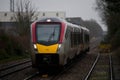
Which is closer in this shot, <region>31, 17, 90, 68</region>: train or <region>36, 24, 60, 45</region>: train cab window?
<region>31, 17, 90, 68</region>: train

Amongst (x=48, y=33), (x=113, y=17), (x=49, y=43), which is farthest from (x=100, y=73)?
(x=113, y=17)

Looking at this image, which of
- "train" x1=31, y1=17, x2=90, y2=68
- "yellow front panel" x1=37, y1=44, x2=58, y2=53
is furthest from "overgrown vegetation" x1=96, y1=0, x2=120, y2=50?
"yellow front panel" x1=37, y1=44, x2=58, y2=53

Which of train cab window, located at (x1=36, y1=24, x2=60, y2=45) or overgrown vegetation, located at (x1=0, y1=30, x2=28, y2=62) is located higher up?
train cab window, located at (x1=36, y1=24, x2=60, y2=45)

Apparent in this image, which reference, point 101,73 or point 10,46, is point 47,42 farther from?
point 10,46

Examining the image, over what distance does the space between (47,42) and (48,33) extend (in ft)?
2.02

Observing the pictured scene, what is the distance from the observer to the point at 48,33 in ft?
66.7

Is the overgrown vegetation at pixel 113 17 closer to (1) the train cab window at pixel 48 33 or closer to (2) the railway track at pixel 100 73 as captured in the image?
(2) the railway track at pixel 100 73

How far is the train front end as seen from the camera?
1969 centimetres

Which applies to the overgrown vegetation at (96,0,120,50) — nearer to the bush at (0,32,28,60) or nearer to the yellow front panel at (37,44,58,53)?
the yellow front panel at (37,44,58,53)

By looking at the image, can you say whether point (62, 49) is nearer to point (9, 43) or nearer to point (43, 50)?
point (43, 50)

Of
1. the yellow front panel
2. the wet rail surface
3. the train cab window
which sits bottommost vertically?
the wet rail surface

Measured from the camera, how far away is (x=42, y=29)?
20.5 m

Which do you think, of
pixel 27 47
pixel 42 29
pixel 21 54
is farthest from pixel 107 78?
pixel 27 47

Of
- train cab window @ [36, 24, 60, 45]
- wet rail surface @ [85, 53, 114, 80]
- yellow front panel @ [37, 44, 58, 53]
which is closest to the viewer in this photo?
wet rail surface @ [85, 53, 114, 80]
